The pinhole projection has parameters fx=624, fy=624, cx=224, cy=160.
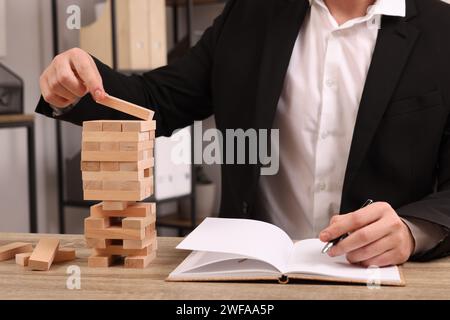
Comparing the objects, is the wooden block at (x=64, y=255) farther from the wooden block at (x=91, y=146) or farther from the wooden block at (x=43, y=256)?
the wooden block at (x=91, y=146)

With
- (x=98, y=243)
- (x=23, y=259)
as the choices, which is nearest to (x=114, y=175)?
(x=98, y=243)

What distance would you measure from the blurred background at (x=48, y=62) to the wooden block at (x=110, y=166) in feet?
5.14

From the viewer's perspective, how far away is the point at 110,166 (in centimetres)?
99

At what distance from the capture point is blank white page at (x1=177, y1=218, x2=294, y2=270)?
931 millimetres

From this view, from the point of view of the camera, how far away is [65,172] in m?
3.07

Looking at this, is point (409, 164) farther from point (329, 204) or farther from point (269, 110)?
point (269, 110)

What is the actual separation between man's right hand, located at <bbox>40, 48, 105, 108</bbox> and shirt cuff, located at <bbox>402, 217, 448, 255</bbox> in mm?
574

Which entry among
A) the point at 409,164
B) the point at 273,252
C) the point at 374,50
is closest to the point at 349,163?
the point at 409,164

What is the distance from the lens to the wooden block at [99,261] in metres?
1.00

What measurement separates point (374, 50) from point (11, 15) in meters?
1.91

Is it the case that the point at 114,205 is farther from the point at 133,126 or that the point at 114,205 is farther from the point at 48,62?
the point at 48,62

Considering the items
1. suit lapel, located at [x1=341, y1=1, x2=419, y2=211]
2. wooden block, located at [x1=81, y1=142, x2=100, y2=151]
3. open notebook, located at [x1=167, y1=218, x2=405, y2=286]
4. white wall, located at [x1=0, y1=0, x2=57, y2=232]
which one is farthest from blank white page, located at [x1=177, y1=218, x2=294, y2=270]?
white wall, located at [x1=0, y1=0, x2=57, y2=232]

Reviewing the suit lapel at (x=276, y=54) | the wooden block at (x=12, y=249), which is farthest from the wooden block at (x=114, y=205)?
the suit lapel at (x=276, y=54)

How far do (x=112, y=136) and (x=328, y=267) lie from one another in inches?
15.4
